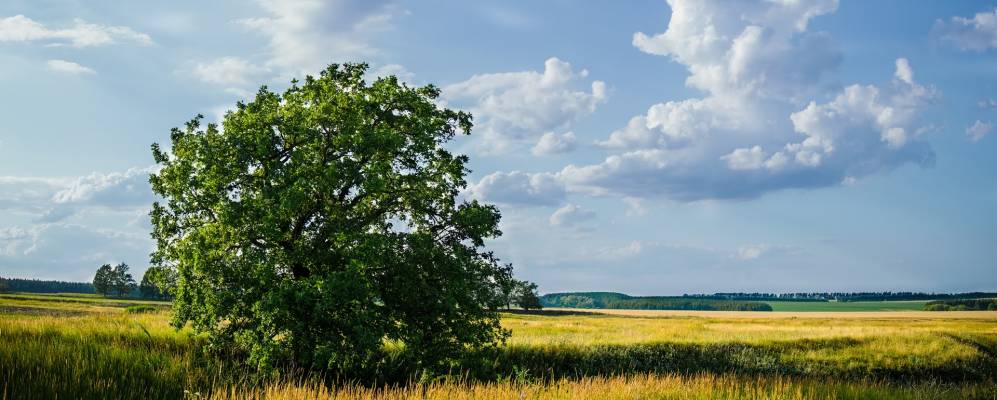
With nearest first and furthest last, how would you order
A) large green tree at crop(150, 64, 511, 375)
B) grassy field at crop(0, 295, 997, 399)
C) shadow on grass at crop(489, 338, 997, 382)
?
grassy field at crop(0, 295, 997, 399) < large green tree at crop(150, 64, 511, 375) < shadow on grass at crop(489, 338, 997, 382)

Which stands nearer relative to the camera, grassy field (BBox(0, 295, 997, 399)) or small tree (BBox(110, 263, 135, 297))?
grassy field (BBox(0, 295, 997, 399))

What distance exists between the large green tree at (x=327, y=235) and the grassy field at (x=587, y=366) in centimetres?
164

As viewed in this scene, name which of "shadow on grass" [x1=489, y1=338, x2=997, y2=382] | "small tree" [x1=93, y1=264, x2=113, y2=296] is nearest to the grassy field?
"shadow on grass" [x1=489, y1=338, x2=997, y2=382]

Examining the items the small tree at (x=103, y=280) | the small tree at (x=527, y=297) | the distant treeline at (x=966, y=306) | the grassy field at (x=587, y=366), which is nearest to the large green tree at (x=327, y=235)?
the grassy field at (x=587, y=366)

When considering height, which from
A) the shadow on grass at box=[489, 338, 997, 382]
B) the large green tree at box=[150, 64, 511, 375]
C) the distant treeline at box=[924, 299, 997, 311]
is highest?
the large green tree at box=[150, 64, 511, 375]

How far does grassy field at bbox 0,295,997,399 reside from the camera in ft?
38.0

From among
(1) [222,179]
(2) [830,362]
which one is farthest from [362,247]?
(2) [830,362]

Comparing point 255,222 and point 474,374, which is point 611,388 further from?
point 255,222

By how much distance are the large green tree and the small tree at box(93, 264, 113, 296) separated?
140 metres

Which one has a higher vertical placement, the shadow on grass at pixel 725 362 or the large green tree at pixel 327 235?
the large green tree at pixel 327 235

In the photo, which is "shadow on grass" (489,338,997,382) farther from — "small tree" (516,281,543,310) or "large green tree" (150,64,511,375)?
"small tree" (516,281,543,310)

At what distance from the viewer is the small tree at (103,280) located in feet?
457

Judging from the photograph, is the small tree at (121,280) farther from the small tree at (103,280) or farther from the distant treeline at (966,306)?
the distant treeline at (966,306)

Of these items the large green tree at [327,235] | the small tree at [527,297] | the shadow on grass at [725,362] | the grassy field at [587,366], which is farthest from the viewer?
the small tree at [527,297]
